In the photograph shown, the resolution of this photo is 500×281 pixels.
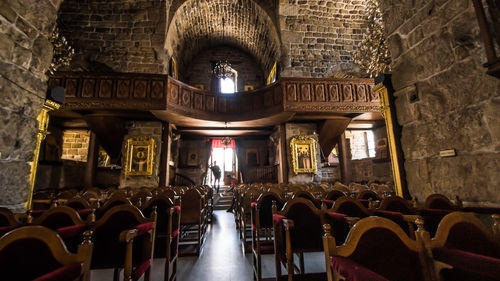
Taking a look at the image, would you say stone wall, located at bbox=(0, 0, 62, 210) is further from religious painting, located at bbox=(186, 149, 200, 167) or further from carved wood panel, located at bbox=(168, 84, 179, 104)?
religious painting, located at bbox=(186, 149, 200, 167)

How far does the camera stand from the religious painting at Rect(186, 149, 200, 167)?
10.8 meters

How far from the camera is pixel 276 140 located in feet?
29.6

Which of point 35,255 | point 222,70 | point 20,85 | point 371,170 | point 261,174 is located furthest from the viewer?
point 222,70

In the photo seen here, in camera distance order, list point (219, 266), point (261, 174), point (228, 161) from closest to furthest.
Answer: point (219, 266)
point (261, 174)
point (228, 161)

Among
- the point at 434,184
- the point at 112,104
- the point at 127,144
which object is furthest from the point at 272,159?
the point at 434,184

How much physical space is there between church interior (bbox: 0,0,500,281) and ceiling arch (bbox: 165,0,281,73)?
155 mm

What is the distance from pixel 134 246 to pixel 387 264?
200 cm

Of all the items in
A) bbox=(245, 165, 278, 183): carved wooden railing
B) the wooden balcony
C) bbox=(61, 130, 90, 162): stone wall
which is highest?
the wooden balcony

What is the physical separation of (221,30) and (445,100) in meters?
11.7

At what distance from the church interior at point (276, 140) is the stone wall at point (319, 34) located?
59 millimetres

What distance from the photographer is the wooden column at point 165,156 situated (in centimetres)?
722

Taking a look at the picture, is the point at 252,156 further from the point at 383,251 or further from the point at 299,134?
the point at 383,251

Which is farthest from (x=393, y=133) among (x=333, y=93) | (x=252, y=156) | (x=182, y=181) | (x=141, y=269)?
(x=182, y=181)

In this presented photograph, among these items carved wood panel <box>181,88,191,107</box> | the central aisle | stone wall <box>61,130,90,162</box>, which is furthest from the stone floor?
stone wall <box>61,130,90,162</box>
